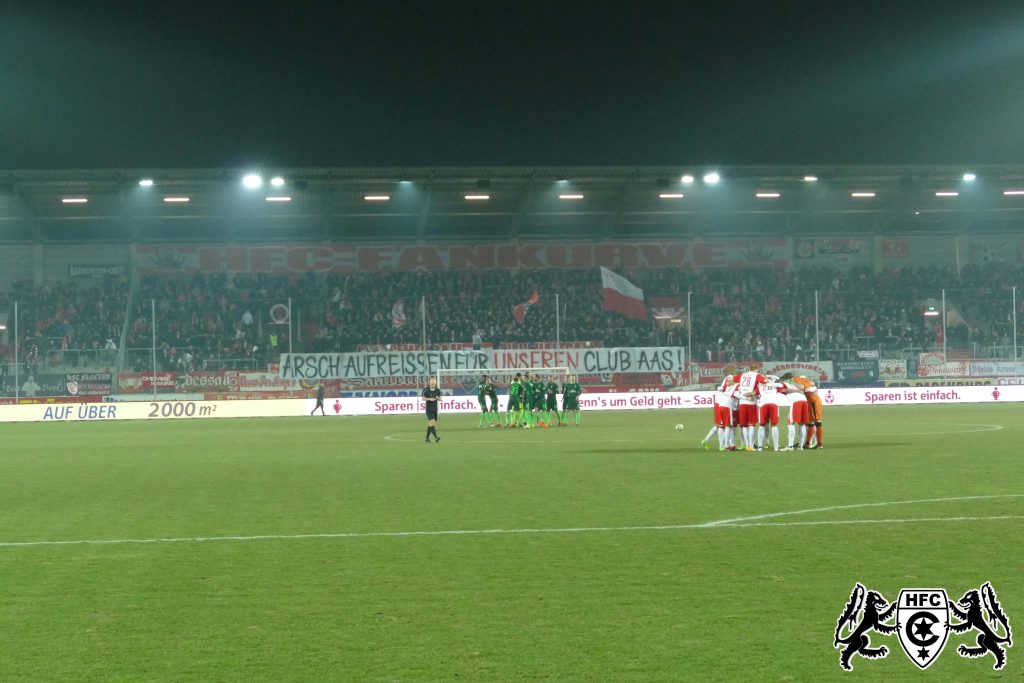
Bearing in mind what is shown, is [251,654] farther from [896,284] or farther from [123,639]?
[896,284]

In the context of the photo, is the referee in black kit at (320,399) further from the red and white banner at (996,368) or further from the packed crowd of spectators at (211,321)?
the red and white banner at (996,368)

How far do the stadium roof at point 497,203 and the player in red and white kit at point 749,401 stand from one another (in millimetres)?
32375

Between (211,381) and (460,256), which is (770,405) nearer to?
(211,381)

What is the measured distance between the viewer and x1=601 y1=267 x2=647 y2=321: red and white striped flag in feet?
192

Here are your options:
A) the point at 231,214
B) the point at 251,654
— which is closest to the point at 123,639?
the point at 251,654

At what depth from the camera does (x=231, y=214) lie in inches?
2333

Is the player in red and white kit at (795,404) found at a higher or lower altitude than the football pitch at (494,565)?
higher

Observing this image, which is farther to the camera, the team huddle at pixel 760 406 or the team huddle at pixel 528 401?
the team huddle at pixel 528 401

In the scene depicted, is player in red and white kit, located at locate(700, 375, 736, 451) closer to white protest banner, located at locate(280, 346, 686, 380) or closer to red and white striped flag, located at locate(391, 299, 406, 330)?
white protest banner, located at locate(280, 346, 686, 380)

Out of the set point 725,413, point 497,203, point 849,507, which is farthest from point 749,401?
point 497,203

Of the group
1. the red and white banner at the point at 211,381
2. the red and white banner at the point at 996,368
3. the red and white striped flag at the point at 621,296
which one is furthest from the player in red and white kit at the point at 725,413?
the red and white striped flag at the point at 621,296

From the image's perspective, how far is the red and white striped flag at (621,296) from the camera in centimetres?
5838

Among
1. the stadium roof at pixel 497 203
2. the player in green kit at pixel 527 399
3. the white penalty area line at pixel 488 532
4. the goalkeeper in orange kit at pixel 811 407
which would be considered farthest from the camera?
the stadium roof at pixel 497 203

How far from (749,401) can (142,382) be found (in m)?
33.3
